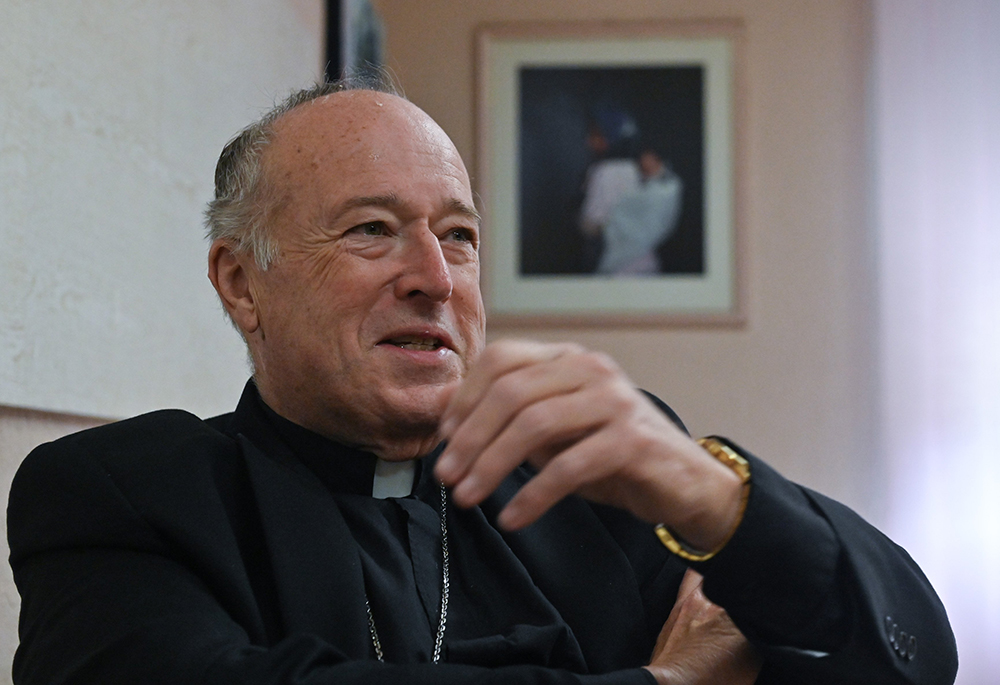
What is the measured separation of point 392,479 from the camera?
5.37 feet

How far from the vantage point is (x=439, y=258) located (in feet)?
5.17

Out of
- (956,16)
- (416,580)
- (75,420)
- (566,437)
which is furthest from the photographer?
(956,16)

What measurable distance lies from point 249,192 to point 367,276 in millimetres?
283

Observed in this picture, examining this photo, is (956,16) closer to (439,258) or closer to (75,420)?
(439,258)

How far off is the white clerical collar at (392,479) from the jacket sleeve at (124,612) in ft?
1.18

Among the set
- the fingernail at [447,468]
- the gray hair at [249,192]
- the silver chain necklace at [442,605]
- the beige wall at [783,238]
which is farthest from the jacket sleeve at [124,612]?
the beige wall at [783,238]

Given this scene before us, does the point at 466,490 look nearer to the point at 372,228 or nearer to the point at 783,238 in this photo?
the point at 372,228

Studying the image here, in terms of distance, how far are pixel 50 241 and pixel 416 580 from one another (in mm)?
778

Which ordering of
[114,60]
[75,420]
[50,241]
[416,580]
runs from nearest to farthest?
[416,580] < [50,241] < [75,420] < [114,60]

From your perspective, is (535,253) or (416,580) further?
(535,253)

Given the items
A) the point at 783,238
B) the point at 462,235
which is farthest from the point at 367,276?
the point at 783,238

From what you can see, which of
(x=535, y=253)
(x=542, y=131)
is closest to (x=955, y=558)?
(x=535, y=253)

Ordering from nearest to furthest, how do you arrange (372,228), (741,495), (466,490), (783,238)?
(466,490) → (741,495) → (372,228) → (783,238)

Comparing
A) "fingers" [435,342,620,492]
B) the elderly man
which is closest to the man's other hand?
the elderly man
